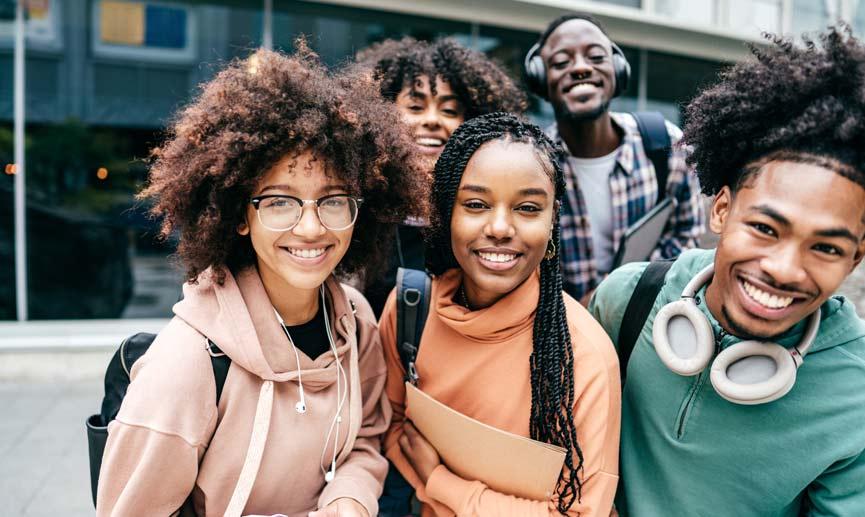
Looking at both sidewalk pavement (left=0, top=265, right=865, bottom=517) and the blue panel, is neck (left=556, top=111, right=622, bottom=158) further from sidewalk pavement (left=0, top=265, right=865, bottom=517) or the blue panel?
the blue panel

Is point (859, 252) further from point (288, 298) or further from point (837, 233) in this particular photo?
point (288, 298)

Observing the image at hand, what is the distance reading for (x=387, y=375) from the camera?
87.5 inches

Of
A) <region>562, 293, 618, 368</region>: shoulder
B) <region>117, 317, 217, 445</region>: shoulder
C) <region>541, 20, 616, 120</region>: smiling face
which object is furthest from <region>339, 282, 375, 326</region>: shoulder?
<region>541, 20, 616, 120</region>: smiling face

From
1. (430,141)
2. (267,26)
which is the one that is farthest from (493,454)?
(267,26)

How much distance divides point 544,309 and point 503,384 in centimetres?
27

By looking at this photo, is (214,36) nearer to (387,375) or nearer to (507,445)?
(387,375)

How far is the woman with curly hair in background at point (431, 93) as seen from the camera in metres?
2.80

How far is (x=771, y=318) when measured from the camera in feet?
5.07

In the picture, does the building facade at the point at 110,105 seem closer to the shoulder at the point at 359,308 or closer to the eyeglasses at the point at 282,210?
the shoulder at the point at 359,308

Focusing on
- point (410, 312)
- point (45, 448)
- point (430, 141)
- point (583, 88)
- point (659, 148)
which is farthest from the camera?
point (45, 448)

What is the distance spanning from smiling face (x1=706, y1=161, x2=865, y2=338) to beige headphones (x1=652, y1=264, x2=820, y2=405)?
0.19ft

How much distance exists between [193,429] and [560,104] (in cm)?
224

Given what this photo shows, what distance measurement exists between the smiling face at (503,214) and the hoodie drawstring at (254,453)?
72 cm

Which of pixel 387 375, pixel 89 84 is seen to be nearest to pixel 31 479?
pixel 387 375
